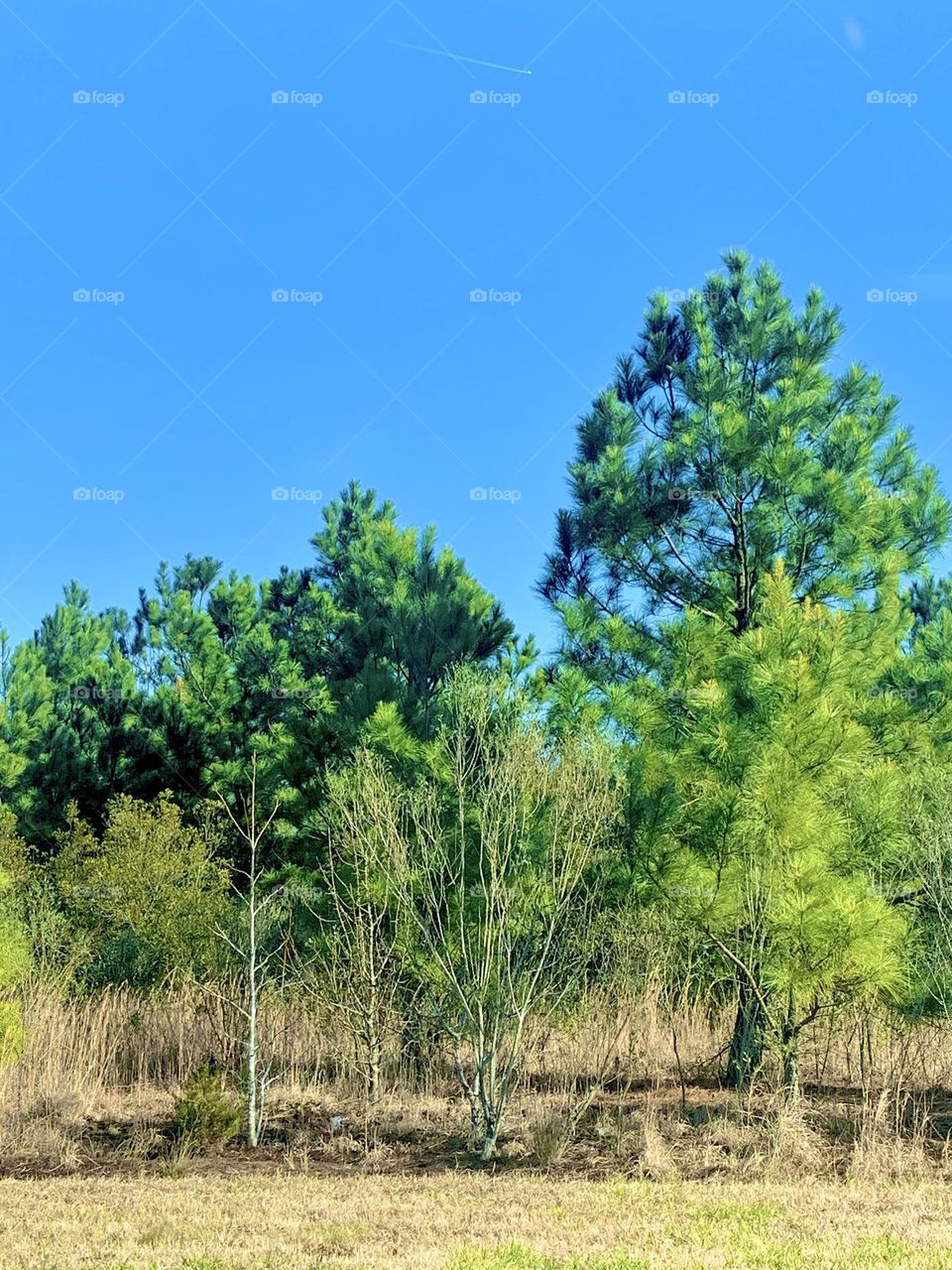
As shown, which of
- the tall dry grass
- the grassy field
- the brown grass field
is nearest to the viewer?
the grassy field

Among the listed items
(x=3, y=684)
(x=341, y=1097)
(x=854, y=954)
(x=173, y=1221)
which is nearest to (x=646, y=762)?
(x=854, y=954)

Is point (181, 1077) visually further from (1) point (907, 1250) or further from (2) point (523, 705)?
(1) point (907, 1250)

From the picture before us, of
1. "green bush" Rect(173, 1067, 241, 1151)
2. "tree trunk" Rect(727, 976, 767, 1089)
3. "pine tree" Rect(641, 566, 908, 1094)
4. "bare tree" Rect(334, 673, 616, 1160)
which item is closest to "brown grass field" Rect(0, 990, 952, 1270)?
"green bush" Rect(173, 1067, 241, 1151)

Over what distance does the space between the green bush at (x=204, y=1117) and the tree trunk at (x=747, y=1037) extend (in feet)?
→ 13.5

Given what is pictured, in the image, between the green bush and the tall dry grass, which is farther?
the green bush

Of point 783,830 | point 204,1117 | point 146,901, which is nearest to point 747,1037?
point 783,830

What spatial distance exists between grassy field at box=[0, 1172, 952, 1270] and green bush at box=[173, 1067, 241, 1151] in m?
1.12

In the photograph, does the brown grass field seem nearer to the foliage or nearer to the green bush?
the green bush

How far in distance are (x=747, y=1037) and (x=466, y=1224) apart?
4018 millimetres

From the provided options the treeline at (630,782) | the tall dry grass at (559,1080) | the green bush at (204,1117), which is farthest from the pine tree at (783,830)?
the green bush at (204,1117)

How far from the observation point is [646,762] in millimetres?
10500

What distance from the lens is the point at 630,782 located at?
1045 centimetres

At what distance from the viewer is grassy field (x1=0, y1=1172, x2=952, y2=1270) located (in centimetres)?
618

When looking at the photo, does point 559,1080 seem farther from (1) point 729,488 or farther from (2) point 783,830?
(1) point 729,488
